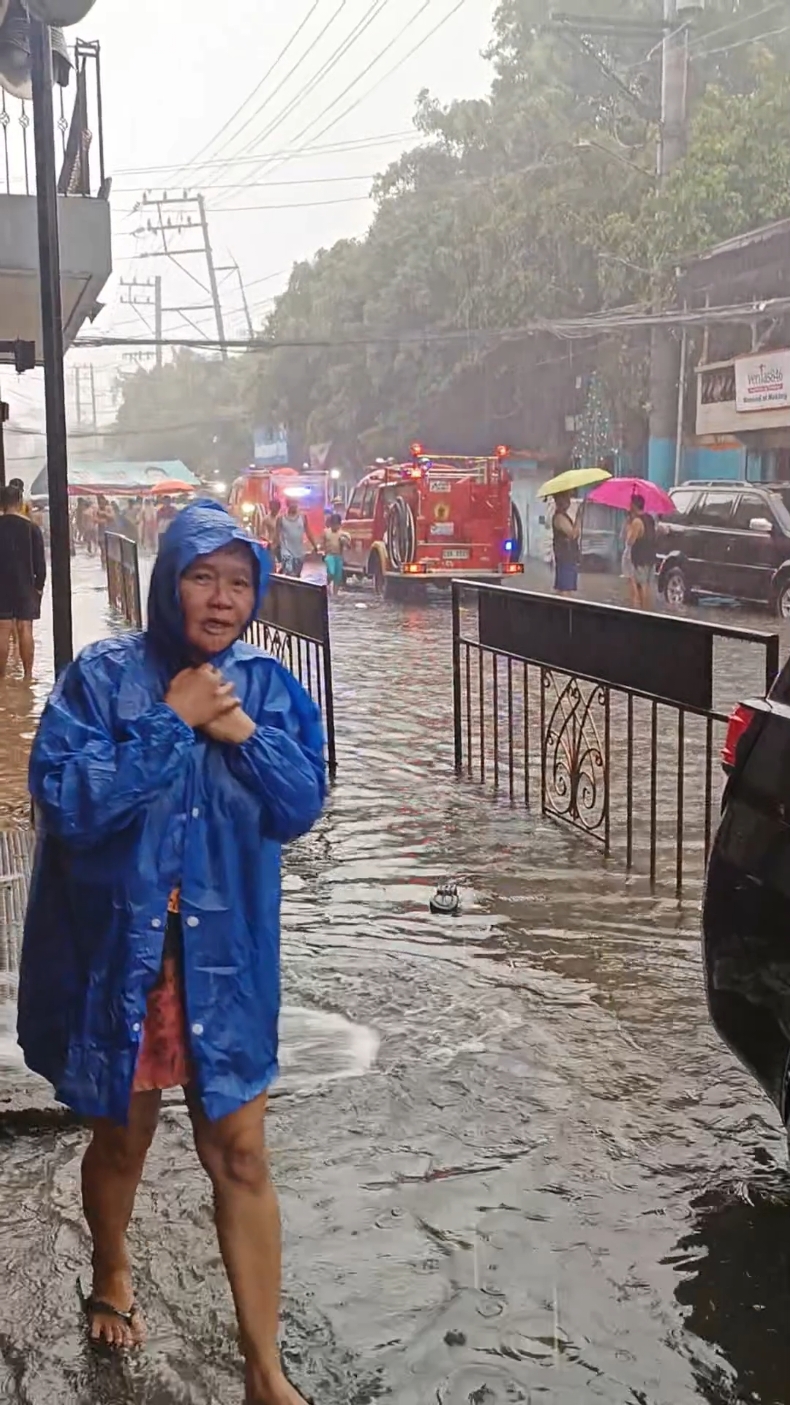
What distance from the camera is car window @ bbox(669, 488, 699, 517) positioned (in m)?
20.9

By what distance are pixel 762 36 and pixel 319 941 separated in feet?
105

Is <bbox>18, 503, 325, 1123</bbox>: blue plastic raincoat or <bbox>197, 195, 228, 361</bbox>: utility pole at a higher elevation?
<bbox>197, 195, 228, 361</bbox>: utility pole

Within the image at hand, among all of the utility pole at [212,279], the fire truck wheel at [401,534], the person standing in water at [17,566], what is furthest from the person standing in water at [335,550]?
the utility pole at [212,279]

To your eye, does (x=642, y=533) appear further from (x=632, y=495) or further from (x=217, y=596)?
(x=217, y=596)

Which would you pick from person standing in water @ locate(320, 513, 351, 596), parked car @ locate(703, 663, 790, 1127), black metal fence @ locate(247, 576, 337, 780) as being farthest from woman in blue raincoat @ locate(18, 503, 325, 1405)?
person standing in water @ locate(320, 513, 351, 596)

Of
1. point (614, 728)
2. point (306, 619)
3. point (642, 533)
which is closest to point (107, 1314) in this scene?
point (306, 619)

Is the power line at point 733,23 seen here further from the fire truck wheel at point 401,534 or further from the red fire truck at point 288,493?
the fire truck wheel at point 401,534

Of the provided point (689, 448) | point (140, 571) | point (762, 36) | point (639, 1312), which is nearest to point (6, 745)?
point (639, 1312)

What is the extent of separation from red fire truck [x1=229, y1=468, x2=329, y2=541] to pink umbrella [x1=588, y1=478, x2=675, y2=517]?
982 centimetres

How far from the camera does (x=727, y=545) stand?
1973cm

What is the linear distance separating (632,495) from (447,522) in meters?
3.13

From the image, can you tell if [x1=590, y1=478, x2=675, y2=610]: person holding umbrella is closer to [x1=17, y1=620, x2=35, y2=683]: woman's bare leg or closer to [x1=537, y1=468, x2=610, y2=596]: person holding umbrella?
[x1=537, y1=468, x2=610, y2=596]: person holding umbrella

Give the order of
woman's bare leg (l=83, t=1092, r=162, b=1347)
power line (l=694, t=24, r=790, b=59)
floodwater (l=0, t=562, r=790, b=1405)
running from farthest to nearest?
1. power line (l=694, t=24, r=790, b=59)
2. floodwater (l=0, t=562, r=790, b=1405)
3. woman's bare leg (l=83, t=1092, r=162, b=1347)

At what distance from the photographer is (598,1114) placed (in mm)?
3807
